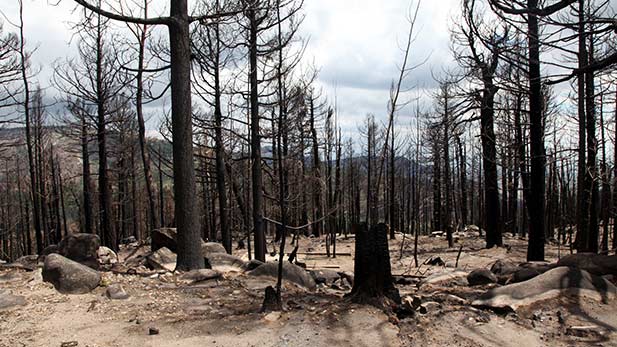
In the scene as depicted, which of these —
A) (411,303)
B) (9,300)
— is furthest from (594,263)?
(9,300)

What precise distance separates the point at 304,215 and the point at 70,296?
77.3 feet

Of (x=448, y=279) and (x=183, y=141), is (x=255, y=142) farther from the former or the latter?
(x=448, y=279)

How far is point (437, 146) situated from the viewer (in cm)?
2553

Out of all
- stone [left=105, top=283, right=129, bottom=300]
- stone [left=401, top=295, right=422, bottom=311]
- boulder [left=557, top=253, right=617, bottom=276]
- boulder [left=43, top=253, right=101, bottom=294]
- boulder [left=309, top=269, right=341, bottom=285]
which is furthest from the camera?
boulder [left=309, top=269, right=341, bottom=285]

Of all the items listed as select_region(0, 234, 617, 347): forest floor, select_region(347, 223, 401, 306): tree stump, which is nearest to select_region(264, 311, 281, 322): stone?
select_region(0, 234, 617, 347): forest floor

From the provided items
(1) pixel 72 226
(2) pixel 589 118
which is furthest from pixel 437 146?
(1) pixel 72 226

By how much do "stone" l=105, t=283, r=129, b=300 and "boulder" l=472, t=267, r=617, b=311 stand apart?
13.9 feet

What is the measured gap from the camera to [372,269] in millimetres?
5188

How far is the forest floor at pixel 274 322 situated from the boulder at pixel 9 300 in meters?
0.08

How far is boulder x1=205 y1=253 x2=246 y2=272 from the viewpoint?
7867 millimetres

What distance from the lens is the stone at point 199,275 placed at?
22.6 feet

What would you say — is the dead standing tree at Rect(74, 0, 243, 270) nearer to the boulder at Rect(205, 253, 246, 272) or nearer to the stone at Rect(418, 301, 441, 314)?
the boulder at Rect(205, 253, 246, 272)

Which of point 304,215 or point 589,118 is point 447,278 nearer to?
point 589,118

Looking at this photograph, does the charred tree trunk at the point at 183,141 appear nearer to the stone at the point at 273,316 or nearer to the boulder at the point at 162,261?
the boulder at the point at 162,261
